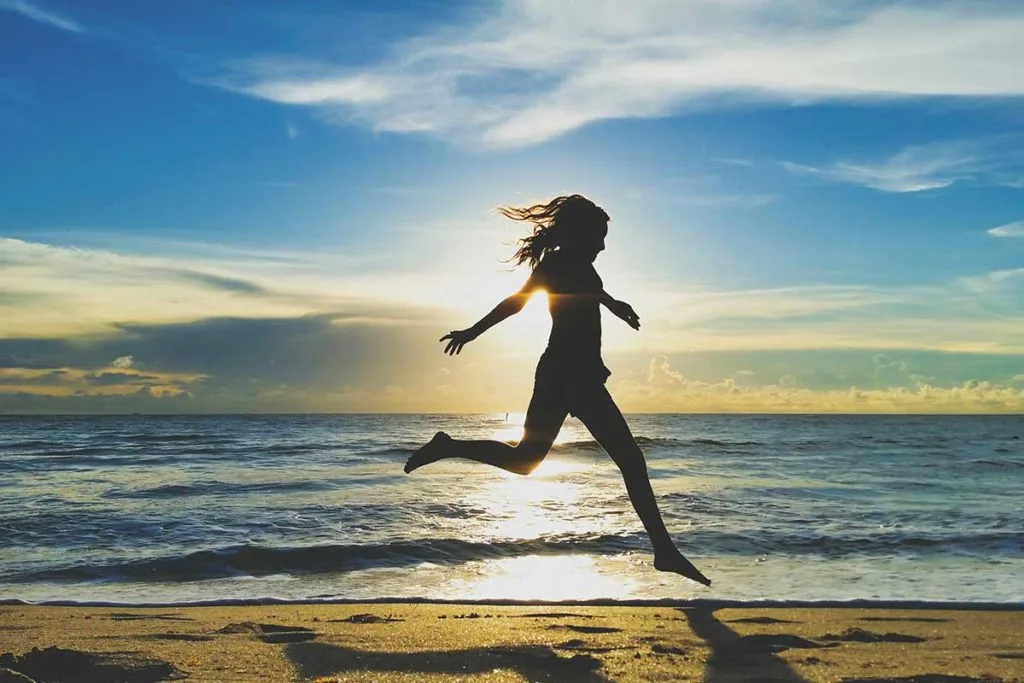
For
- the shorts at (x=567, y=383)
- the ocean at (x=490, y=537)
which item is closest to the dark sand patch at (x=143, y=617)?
the ocean at (x=490, y=537)

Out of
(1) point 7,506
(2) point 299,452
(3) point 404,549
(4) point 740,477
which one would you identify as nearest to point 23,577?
(3) point 404,549

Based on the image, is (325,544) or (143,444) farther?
(143,444)

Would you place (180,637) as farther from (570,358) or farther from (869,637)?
(869,637)

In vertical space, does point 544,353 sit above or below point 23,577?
above

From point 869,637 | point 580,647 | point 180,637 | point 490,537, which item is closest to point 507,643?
point 580,647

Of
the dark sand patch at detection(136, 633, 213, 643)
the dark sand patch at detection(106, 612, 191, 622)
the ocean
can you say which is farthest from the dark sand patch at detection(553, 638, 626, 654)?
the dark sand patch at detection(106, 612, 191, 622)

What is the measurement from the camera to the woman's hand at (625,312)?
5633mm

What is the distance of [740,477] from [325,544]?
13853mm

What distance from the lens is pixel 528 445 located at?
18.9 ft

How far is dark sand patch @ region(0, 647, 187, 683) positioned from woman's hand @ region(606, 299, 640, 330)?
328 centimetres

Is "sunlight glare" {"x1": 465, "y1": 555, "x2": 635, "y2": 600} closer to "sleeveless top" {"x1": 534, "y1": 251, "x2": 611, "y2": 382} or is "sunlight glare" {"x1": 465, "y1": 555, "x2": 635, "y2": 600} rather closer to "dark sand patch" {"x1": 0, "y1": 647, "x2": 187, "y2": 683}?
"sleeveless top" {"x1": 534, "y1": 251, "x2": 611, "y2": 382}

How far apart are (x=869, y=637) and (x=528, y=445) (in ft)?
8.94

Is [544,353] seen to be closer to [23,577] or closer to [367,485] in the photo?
[23,577]

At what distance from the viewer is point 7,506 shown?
14.8 m
